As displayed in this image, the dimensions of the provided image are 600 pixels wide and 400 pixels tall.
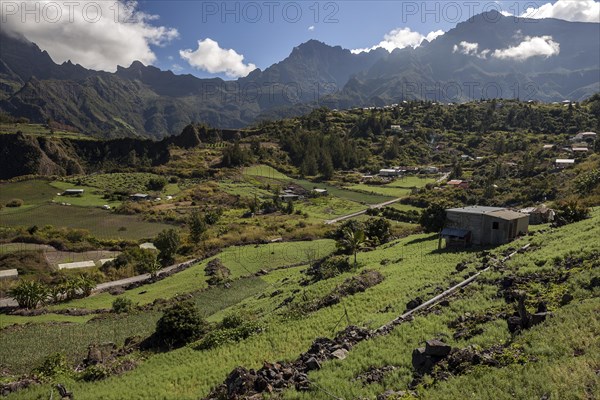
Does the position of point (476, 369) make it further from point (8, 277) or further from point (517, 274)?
point (8, 277)

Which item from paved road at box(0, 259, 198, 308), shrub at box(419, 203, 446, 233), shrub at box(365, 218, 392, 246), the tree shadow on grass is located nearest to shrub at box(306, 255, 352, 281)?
shrub at box(419, 203, 446, 233)

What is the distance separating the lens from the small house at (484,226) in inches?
1463


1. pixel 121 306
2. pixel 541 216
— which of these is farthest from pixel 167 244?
pixel 541 216

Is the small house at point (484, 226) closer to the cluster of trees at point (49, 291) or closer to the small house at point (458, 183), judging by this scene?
the cluster of trees at point (49, 291)

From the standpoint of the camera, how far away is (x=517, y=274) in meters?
24.0

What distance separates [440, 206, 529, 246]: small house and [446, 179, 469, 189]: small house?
68957 mm

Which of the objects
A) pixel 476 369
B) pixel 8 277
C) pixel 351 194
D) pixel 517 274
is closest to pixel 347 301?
pixel 517 274

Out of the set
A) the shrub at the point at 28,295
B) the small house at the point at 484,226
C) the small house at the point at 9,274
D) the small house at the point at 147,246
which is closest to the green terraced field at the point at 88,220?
the small house at the point at 147,246

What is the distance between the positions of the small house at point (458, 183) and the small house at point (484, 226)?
226 feet

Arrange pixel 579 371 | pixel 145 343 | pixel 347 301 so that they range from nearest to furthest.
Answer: pixel 579 371 < pixel 145 343 < pixel 347 301

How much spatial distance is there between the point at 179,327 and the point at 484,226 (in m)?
28.9

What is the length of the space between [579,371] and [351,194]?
344 ft

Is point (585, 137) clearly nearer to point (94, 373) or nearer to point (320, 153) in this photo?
point (320, 153)

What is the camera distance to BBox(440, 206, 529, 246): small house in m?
37.2
